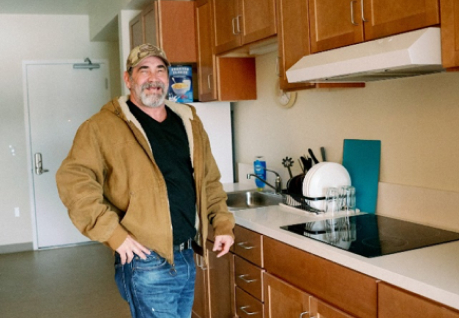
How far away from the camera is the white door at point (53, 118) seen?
6.00 m

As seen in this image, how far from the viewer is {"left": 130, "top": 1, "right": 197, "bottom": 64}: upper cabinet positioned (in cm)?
370

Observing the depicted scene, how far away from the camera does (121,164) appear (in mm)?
2174

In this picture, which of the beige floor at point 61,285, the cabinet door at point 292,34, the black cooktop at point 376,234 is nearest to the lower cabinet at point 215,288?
the black cooktop at point 376,234

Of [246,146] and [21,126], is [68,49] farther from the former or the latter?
[246,146]

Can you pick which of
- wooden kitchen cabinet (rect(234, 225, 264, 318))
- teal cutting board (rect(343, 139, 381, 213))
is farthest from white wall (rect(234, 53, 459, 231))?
wooden kitchen cabinet (rect(234, 225, 264, 318))

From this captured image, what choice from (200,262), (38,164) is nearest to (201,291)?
(200,262)

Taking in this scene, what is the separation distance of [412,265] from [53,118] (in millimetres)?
5098

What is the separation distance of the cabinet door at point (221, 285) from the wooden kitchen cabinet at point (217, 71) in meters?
1.11

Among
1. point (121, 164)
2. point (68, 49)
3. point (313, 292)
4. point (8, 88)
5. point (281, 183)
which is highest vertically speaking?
point (68, 49)

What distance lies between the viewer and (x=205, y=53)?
144 inches

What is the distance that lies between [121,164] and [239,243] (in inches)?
34.0

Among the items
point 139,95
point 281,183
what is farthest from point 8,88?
point 139,95

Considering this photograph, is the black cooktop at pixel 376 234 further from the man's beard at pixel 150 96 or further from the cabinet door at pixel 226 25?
the cabinet door at pixel 226 25

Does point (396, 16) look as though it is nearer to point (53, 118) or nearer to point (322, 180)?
point (322, 180)
